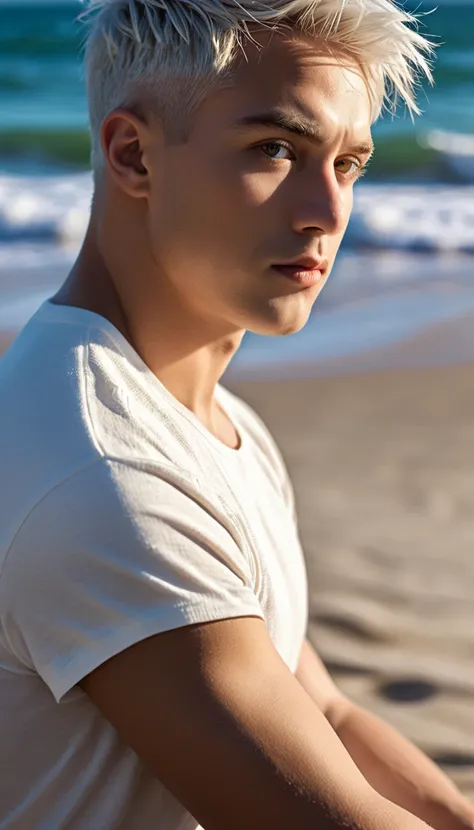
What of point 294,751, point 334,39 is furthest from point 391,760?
point 334,39

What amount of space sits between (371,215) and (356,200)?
1415 mm

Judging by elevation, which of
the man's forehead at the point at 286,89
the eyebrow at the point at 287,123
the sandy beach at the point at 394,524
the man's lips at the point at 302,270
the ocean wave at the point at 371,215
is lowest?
the ocean wave at the point at 371,215

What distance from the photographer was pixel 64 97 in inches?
699

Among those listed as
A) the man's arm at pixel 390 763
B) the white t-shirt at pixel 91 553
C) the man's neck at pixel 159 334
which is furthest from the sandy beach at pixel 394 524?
the white t-shirt at pixel 91 553

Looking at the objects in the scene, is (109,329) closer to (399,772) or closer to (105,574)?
(105,574)

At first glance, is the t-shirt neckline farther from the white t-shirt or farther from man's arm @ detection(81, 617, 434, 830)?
man's arm @ detection(81, 617, 434, 830)

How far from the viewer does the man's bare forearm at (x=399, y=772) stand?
1.99 meters

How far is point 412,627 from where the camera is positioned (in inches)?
144

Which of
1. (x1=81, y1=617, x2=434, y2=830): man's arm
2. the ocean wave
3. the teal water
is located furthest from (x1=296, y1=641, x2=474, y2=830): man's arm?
the teal water

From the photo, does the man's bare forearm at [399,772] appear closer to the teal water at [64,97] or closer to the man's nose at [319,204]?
the man's nose at [319,204]

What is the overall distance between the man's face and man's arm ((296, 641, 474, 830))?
79 centimetres

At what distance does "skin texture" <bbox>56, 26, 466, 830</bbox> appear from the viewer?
4.36ft

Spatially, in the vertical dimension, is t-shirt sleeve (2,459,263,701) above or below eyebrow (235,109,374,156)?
below

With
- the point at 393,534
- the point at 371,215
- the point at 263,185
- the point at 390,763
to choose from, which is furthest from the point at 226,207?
the point at 371,215
